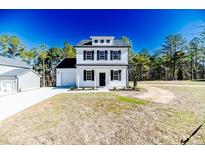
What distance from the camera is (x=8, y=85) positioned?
474 inches

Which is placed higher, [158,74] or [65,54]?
[65,54]

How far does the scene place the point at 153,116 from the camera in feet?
19.0

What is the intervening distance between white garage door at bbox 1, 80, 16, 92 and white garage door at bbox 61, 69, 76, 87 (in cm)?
433

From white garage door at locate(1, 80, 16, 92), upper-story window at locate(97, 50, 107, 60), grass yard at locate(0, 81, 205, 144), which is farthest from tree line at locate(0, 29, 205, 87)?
grass yard at locate(0, 81, 205, 144)

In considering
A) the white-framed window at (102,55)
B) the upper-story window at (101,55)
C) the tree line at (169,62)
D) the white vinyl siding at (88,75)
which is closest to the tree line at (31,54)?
the white vinyl siding at (88,75)

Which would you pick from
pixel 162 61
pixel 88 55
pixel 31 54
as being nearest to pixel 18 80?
pixel 31 54

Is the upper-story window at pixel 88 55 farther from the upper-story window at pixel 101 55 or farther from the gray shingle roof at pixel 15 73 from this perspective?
the gray shingle roof at pixel 15 73

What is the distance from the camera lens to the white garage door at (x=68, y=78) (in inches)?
616

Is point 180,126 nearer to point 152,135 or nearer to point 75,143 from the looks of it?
point 152,135

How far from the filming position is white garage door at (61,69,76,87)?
51.4 feet

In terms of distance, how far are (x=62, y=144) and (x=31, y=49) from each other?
30.1 ft

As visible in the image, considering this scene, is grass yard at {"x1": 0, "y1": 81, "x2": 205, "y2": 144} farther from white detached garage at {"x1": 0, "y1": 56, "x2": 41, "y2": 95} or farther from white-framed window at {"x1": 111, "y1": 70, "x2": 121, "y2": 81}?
white-framed window at {"x1": 111, "y1": 70, "x2": 121, "y2": 81}
